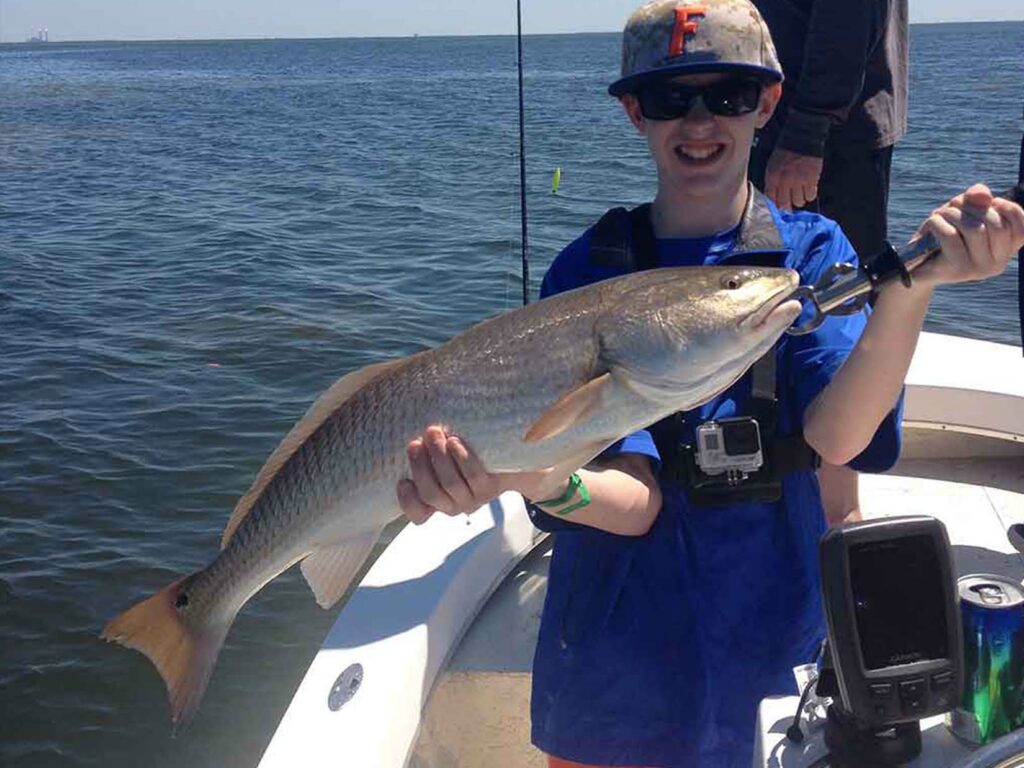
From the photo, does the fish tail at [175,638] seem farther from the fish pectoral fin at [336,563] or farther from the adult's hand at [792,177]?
the adult's hand at [792,177]

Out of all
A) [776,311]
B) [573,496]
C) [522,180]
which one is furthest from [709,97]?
[522,180]

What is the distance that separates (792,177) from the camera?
3.92 metres

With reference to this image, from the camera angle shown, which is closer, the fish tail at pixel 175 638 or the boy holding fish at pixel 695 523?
the boy holding fish at pixel 695 523

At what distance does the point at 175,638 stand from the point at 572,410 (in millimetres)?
1343

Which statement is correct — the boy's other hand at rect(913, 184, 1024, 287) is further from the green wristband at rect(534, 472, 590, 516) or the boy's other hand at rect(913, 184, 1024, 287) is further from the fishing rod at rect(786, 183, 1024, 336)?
the green wristband at rect(534, 472, 590, 516)

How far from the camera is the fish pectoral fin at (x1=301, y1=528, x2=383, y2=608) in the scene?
2.66m

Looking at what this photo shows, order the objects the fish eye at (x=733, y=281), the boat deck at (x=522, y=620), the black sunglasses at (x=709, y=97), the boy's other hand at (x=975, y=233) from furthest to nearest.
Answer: the boat deck at (x=522, y=620) < the black sunglasses at (x=709, y=97) < the fish eye at (x=733, y=281) < the boy's other hand at (x=975, y=233)

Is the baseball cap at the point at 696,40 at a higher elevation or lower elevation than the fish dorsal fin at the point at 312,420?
higher

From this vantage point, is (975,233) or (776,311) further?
(776,311)

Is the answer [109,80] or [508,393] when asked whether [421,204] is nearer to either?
[508,393]

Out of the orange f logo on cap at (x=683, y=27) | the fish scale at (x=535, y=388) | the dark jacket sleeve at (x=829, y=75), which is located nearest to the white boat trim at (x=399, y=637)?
the fish scale at (x=535, y=388)

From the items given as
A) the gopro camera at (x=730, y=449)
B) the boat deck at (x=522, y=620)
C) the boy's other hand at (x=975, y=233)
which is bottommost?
the boat deck at (x=522, y=620)

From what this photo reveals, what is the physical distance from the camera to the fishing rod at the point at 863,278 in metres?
1.98

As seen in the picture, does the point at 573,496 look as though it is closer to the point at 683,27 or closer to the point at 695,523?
the point at 695,523
